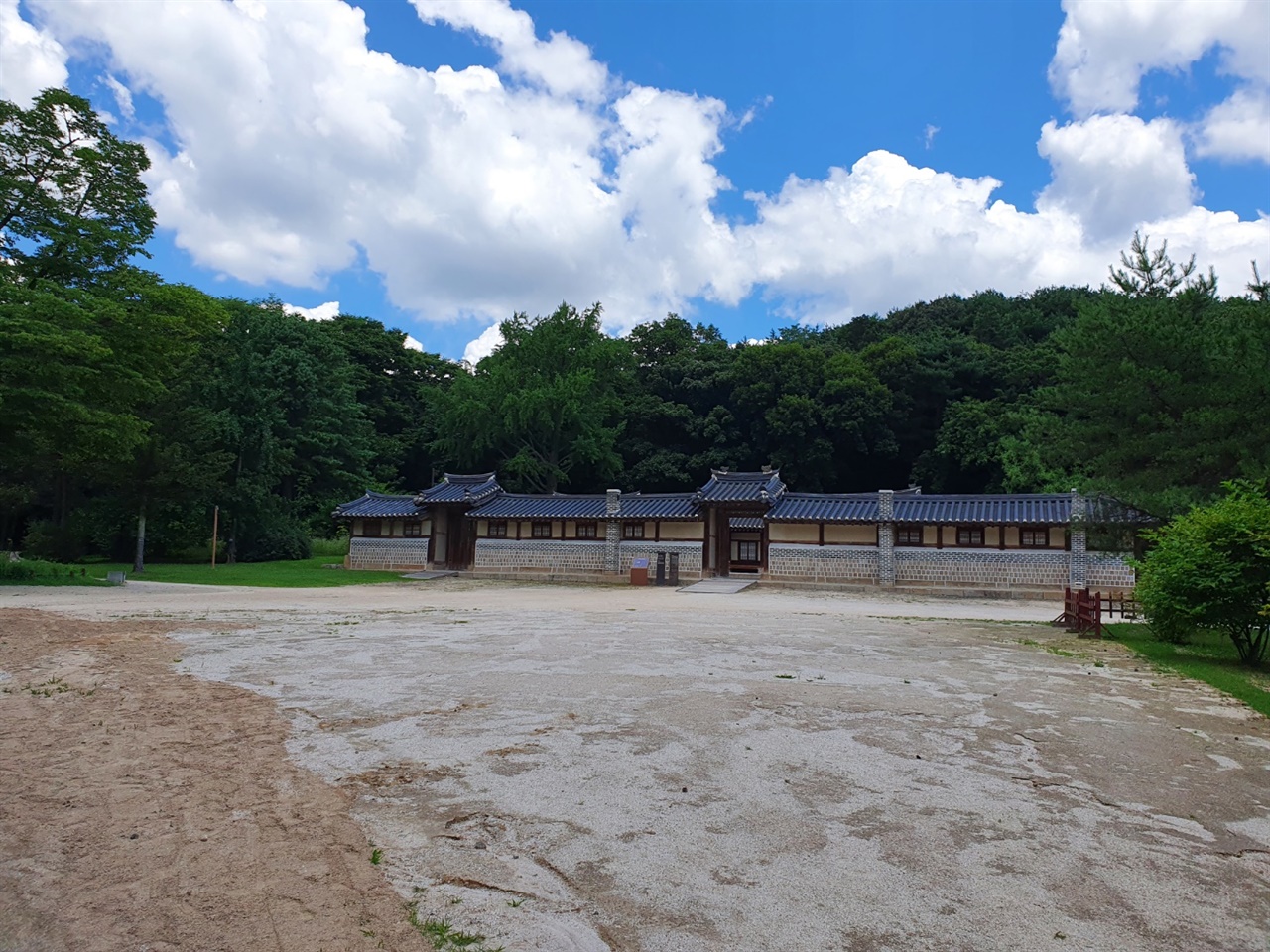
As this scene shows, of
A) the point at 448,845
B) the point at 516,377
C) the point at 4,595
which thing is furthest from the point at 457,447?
the point at 448,845

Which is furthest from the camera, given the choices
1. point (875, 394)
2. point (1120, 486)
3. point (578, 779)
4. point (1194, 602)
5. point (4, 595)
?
point (875, 394)

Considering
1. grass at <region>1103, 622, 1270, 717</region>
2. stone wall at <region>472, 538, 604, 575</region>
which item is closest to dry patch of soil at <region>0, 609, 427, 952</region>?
grass at <region>1103, 622, 1270, 717</region>

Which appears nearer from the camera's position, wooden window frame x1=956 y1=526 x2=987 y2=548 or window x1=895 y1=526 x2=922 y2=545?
wooden window frame x1=956 y1=526 x2=987 y2=548

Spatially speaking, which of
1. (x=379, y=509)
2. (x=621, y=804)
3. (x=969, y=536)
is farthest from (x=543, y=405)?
(x=621, y=804)

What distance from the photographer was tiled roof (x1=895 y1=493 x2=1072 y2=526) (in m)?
26.0

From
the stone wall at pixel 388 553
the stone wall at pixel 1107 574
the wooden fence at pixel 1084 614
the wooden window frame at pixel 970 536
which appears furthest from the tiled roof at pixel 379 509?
the stone wall at pixel 1107 574

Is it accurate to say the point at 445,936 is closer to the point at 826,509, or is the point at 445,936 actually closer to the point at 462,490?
the point at 826,509

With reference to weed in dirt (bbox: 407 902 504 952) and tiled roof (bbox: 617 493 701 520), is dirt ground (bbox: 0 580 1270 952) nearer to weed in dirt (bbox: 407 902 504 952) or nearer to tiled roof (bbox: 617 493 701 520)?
weed in dirt (bbox: 407 902 504 952)

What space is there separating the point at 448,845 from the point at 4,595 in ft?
65.2

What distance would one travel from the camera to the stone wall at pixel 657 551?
30578 mm

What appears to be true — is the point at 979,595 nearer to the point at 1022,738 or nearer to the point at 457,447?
the point at 1022,738

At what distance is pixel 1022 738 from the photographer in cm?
680

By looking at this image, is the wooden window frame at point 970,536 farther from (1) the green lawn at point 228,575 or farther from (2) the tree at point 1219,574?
(1) the green lawn at point 228,575

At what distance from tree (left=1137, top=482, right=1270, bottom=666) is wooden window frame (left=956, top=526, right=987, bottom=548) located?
14943 millimetres
